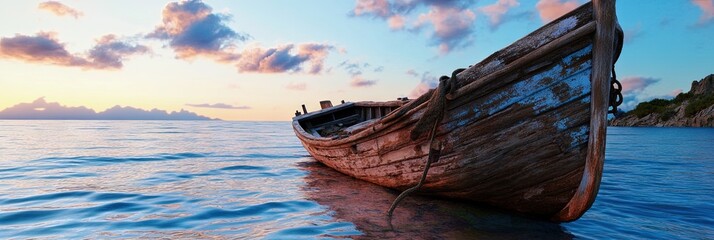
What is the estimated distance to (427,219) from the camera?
4.88 metres

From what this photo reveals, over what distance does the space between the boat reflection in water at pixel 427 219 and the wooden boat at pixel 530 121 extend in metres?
0.19

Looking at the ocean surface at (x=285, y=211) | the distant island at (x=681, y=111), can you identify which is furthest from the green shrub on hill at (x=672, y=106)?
the ocean surface at (x=285, y=211)

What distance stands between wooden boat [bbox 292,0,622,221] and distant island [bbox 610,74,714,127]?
8566 cm

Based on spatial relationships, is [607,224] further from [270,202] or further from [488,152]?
[270,202]

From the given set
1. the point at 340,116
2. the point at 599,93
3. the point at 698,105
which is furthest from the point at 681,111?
the point at 599,93

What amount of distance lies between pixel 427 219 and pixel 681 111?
109134 mm

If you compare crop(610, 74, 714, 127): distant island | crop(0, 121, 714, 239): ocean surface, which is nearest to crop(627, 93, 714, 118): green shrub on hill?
crop(610, 74, 714, 127): distant island

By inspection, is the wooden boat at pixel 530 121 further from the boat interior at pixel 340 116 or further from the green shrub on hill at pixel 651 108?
the green shrub on hill at pixel 651 108

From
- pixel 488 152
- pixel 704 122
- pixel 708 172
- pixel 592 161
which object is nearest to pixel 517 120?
pixel 488 152

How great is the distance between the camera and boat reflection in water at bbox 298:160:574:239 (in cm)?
434

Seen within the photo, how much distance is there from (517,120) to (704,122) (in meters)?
99.3

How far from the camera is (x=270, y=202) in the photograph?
20.4 ft

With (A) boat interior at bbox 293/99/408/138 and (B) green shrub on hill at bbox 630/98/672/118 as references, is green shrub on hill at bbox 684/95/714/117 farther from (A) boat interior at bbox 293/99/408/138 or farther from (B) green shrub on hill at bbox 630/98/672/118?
(A) boat interior at bbox 293/99/408/138

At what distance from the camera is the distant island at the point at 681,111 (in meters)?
80.5
